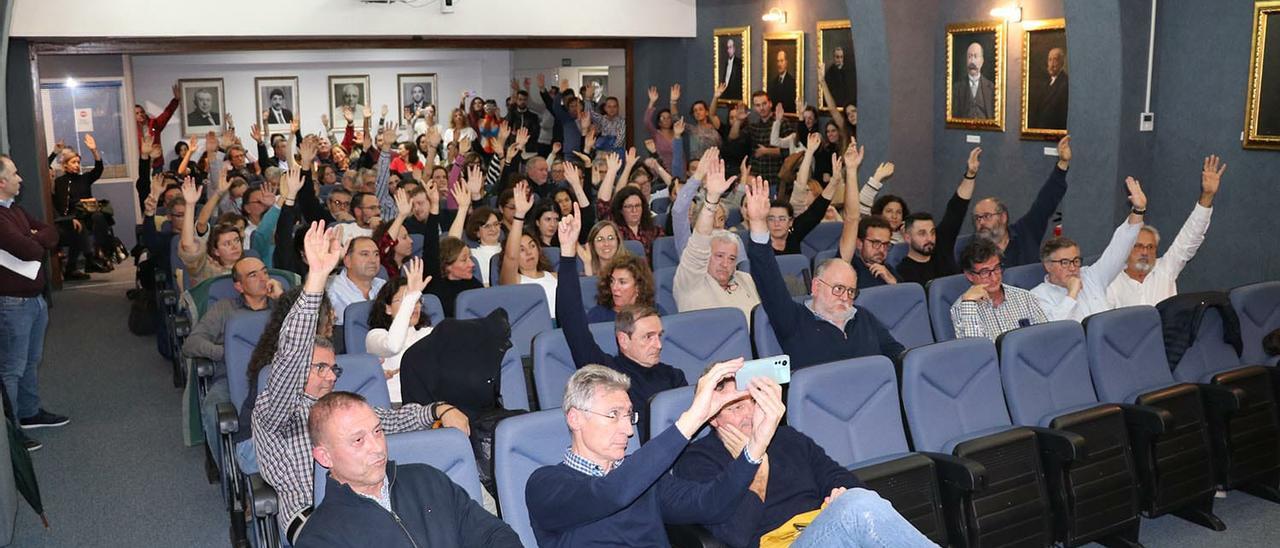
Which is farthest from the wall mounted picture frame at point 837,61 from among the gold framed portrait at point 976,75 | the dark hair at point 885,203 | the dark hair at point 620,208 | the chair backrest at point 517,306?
the chair backrest at point 517,306

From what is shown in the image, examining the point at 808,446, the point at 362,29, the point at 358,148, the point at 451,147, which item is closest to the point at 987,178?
the point at 451,147

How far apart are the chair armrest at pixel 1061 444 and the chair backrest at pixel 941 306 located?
61.9 inches

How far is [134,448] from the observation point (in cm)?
609

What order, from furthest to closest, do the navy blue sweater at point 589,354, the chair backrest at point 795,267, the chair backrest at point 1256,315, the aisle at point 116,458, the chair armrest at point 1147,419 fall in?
the chair backrest at point 795,267 → the chair backrest at point 1256,315 → the aisle at point 116,458 → the chair armrest at point 1147,419 → the navy blue sweater at point 589,354

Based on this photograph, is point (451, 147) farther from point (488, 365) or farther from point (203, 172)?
point (488, 365)

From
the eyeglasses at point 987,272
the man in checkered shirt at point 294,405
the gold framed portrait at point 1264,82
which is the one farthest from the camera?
the gold framed portrait at point 1264,82

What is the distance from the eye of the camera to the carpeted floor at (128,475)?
4.85 m

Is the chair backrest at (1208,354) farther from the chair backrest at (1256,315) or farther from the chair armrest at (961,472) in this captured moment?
the chair armrest at (961,472)

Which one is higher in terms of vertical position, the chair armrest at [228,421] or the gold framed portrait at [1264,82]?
the gold framed portrait at [1264,82]

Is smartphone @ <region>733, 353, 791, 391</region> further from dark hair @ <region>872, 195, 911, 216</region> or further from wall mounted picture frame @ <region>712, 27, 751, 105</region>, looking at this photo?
wall mounted picture frame @ <region>712, 27, 751, 105</region>

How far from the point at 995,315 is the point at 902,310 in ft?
1.64

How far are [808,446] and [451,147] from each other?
8.84 meters

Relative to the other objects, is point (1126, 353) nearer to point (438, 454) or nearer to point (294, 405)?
point (438, 454)

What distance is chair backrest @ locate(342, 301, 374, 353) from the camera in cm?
519
